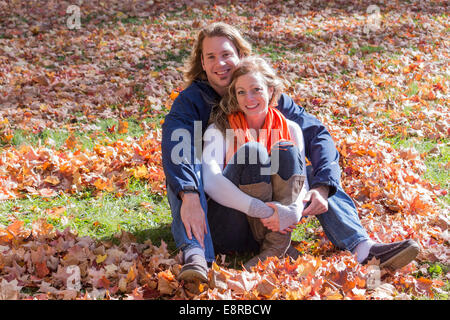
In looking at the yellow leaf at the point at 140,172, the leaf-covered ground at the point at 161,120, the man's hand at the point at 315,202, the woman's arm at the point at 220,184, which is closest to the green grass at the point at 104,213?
the leaf-covered ground at the point at 161,120

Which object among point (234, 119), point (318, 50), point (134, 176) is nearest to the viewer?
point (234, 119)

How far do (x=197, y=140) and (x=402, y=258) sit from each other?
5.11 feet

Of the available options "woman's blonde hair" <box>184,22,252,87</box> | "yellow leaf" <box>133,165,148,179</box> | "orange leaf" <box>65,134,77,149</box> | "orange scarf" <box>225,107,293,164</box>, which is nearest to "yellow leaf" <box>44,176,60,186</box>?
"yellow leaf" <box>133,165,148,179</box>

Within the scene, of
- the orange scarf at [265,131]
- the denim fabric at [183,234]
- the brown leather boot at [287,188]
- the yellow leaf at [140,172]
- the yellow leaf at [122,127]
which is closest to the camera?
the denim fabric at [183,234]

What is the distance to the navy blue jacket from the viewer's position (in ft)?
9.68

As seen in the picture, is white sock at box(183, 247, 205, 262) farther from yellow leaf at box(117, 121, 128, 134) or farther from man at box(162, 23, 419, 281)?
yellow leaf at box(117, 121, 128, 134)

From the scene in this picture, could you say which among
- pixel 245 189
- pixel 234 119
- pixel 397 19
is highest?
pixel 397 19

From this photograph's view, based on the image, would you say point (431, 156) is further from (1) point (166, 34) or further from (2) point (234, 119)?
(1) point (166, 34)

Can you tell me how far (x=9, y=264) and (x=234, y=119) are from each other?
5.81 ft

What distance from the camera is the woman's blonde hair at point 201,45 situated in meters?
3.45

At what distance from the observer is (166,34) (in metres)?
9.15

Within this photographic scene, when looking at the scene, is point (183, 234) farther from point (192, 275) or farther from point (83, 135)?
point (83, 135)

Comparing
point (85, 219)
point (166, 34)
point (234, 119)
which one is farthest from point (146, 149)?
point (166, 34)

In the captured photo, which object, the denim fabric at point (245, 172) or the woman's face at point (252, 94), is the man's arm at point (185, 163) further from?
the woman's face at point (252, 94)
